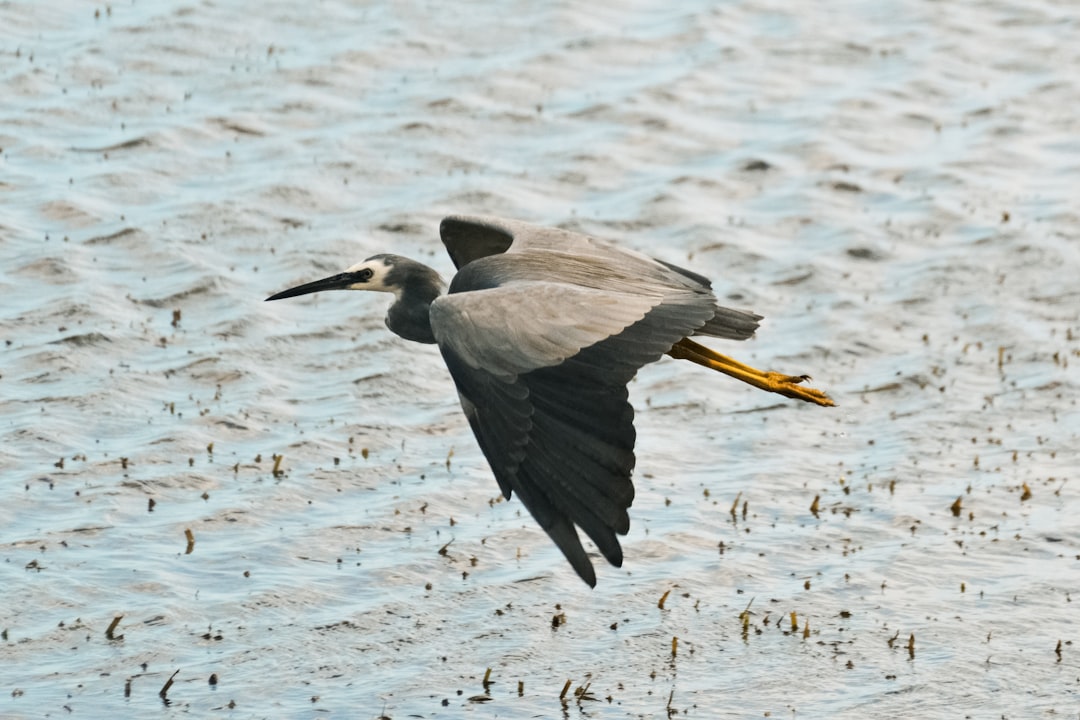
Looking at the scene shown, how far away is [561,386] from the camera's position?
7844 millimetres

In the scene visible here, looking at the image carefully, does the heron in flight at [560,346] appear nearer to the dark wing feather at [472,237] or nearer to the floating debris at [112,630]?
the dark wing feather at [472,237]

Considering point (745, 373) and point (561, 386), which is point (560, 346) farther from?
point (745, 373)

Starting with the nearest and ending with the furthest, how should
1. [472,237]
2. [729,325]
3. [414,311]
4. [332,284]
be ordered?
1. [729,325]
2. [414,311]
3. [332,284]
4. [472,237]

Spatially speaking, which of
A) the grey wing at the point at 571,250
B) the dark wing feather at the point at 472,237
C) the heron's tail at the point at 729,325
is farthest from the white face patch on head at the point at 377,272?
the heron's tail at the point at 729,325

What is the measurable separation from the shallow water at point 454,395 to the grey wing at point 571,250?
182 cm

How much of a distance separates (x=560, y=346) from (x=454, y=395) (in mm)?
5354

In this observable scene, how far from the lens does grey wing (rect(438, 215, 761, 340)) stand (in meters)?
9.23

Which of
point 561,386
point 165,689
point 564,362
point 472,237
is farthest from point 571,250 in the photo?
point 165,689

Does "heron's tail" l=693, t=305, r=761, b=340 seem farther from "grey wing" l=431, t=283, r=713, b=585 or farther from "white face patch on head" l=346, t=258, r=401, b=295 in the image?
"white face patch on head" l=346, t=258, r=401, b=295

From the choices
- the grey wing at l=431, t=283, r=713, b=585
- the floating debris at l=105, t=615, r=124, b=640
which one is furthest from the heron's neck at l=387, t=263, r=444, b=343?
the floating debris at l=105, t=615, r=124, b=640

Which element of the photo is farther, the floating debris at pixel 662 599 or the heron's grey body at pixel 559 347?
the floating debris at pixel 662 599

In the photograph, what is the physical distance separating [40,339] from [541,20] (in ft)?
29.8

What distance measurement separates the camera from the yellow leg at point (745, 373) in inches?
389

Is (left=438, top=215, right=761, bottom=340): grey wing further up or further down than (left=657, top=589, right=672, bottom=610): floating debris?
further up
